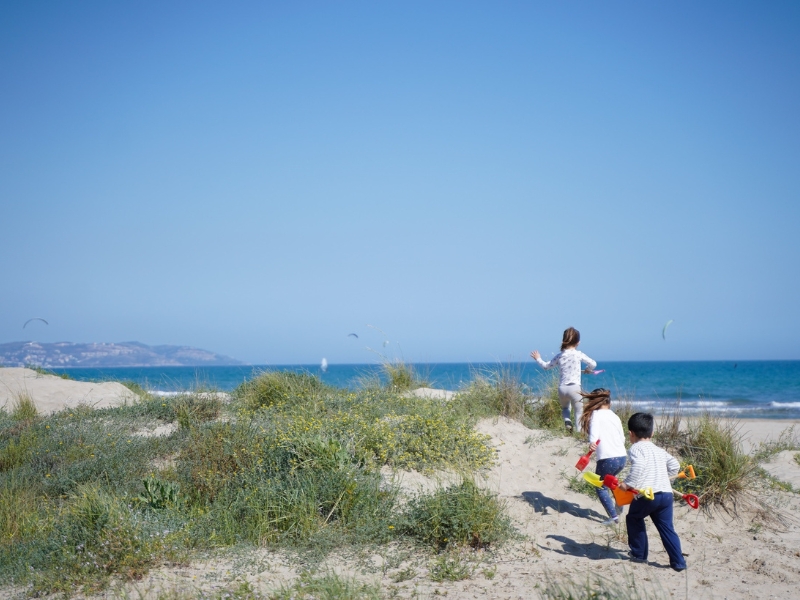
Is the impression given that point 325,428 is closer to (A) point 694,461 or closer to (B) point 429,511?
(B) point 429,511

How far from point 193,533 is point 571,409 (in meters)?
5.88

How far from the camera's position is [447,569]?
525 cm

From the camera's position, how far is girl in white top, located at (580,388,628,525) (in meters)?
6.38

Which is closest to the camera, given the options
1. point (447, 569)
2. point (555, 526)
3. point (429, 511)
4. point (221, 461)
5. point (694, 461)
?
point (447, 569)

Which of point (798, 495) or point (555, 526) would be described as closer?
point (555, 526)

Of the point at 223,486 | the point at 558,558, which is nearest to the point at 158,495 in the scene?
the point at 223,486

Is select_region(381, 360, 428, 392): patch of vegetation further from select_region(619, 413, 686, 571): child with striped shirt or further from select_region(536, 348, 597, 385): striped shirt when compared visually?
select_region(619, 413, 686, 571): child with striped shirt

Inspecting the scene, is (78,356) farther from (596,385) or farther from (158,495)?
(158,495)

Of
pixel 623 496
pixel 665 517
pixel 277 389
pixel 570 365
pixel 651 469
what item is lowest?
pixel 665 517

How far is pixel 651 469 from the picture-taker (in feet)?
17.5

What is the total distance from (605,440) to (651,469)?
42.5 inches

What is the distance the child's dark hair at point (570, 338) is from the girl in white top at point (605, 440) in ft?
8.25

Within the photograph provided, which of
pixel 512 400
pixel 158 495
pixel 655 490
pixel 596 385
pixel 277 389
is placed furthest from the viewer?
pixel 596 385

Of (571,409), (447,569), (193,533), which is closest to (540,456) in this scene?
(571,409)
